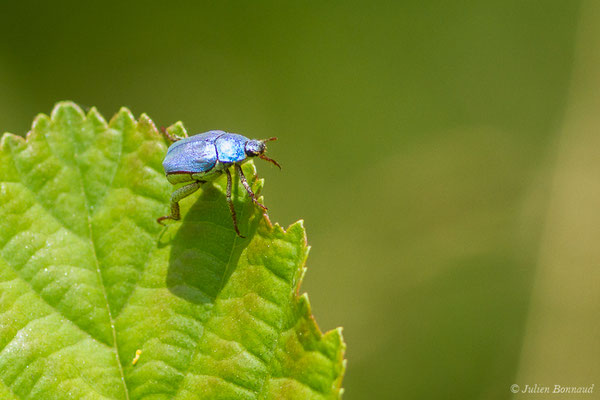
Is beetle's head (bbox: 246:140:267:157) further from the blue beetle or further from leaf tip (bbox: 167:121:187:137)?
leaf tip (bbox: 167:121:187:137)

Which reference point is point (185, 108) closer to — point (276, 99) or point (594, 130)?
point (276, 99)

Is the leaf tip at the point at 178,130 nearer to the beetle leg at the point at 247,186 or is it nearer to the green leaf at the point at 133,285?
the green leaf at the point at 133,285

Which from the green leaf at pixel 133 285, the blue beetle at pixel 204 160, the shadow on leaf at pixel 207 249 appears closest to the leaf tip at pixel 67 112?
the green leaf at pixel 133 285

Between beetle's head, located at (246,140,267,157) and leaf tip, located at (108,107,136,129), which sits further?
beetle's head, located at (246,140,267,157)

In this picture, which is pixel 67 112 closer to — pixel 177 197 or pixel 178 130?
pixel 178 130

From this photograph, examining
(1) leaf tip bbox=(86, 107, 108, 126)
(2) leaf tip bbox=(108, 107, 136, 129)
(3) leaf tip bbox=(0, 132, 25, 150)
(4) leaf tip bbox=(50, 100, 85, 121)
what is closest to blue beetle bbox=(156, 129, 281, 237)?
(2) leaf tip bbox=(108, 107, 136, 129)

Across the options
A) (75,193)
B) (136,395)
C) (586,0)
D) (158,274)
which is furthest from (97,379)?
(586,0)
